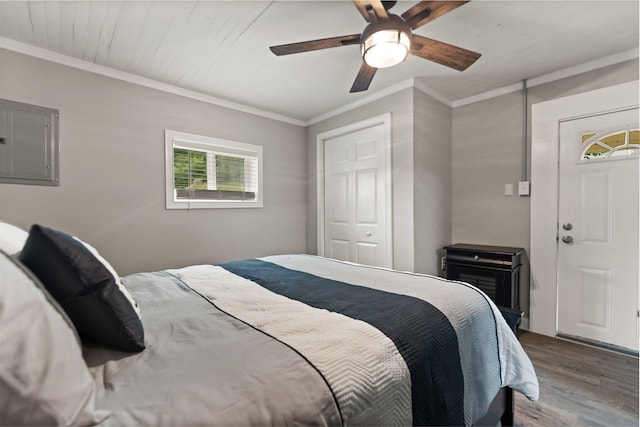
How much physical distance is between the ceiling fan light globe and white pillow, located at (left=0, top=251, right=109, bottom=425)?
66.4 inches

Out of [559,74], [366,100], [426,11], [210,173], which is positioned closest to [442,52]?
[426,11]

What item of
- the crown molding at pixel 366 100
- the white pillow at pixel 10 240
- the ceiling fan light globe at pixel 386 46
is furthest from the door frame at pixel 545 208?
the white pillow at pixel 10 240

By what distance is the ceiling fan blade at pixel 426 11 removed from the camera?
52.9 inches

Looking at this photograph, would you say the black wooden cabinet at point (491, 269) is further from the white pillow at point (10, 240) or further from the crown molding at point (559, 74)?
the white pillow at point (10, 240)

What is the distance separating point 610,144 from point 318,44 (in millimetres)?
2579

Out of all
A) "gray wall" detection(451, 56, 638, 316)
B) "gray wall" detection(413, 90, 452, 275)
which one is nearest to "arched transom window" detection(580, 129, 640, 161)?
"gray wall" detection(451, 56, 638, 316)

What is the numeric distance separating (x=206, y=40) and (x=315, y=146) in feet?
6.27

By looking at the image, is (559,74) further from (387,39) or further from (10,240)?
(10,240)

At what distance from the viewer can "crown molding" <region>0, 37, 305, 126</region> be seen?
2086 millimetres

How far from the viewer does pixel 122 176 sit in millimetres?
2539

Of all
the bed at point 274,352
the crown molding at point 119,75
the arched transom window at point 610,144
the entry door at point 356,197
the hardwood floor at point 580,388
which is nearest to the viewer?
the bed at point 274,352

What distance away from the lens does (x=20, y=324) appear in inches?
20.7

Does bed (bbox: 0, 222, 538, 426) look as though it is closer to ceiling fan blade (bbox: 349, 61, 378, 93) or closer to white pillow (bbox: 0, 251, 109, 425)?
white pillow (bbox: 0, 251, 109, 425)

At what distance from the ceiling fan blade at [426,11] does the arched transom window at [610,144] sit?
2055 millimetres
